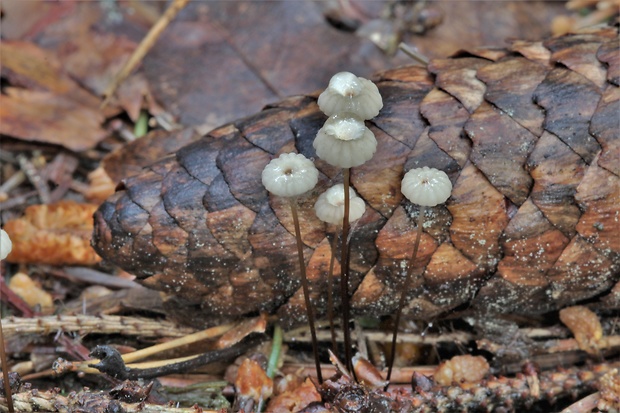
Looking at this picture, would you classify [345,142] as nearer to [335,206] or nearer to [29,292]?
[335,206]

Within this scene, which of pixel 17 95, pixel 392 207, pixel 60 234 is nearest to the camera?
pixel 392 207

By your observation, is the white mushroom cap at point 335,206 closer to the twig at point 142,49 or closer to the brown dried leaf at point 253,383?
the brown dried leaf at point 253,383

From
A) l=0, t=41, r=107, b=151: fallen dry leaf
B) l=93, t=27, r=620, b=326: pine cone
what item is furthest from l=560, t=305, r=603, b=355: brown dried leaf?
l=0, t=41, r=107, b=151: fallen dry leaf

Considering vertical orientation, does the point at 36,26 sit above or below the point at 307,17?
below

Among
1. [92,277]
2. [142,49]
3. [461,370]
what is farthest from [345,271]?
[142,49]

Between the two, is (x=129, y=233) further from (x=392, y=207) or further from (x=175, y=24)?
(x=175, y=24)

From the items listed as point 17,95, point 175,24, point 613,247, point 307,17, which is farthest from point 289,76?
point 613,247

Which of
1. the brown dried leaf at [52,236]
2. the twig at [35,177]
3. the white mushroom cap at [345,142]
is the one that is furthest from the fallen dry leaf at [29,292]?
the white mushroom cap at [345,142]
